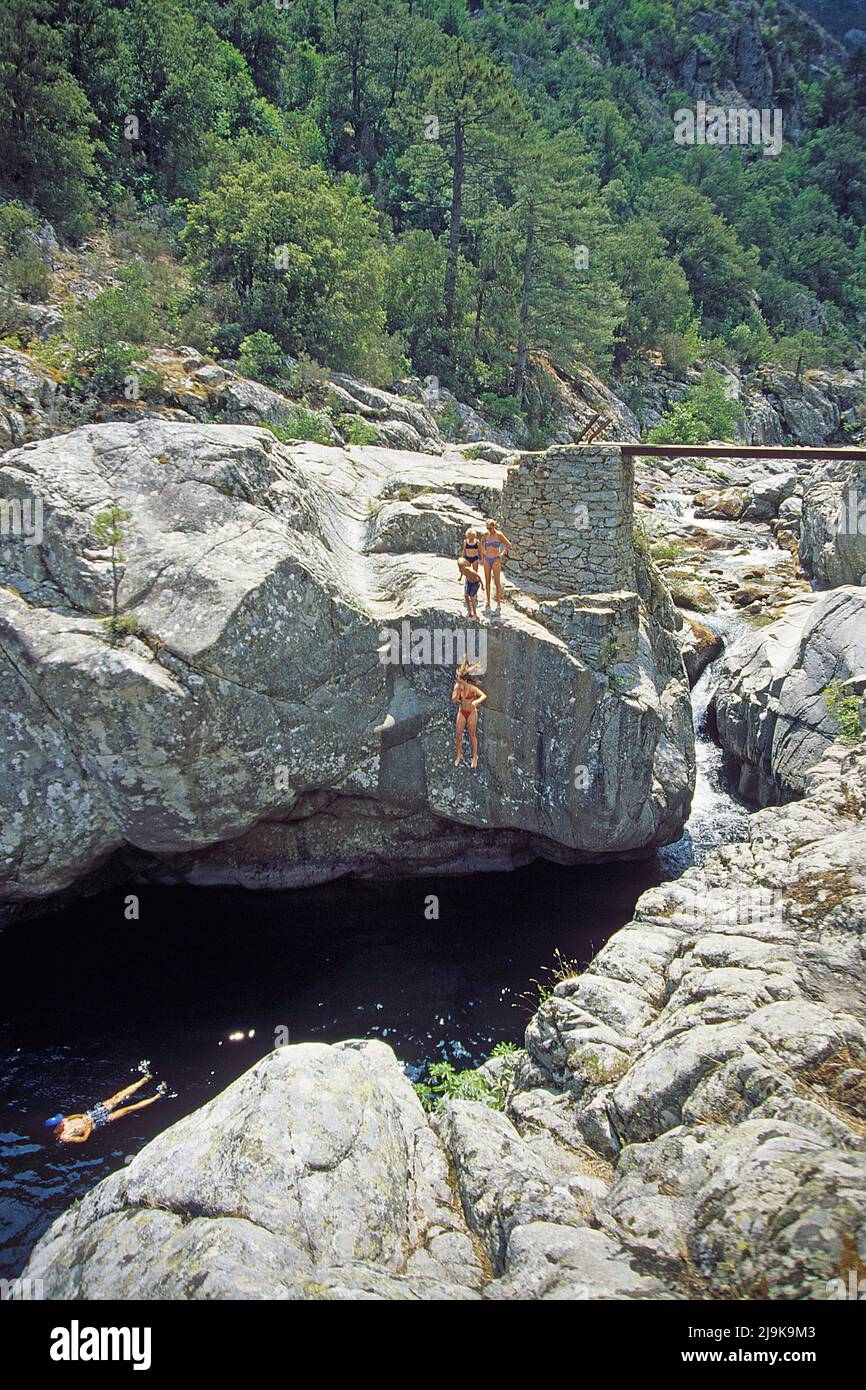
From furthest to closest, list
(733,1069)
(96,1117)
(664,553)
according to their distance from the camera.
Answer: (664,553) → (96,1117) → (733,1069)

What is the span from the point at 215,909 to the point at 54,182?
2584 cm

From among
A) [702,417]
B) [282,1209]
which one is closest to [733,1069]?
[282,1209]

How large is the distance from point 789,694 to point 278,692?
11.1 meters

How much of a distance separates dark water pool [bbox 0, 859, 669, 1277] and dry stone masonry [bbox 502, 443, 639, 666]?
5.25m

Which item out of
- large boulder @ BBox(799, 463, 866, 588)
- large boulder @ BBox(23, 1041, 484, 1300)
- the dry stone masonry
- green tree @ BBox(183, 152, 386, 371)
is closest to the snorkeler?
the dry stone masonry

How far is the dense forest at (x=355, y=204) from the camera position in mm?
26188

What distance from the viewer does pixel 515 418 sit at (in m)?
37.1

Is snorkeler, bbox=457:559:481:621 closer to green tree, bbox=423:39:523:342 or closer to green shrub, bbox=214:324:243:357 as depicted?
green shrub, bbox=214:324:243:357

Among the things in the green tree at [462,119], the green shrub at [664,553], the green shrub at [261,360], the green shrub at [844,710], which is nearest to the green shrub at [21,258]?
the green shrub at [261,360]

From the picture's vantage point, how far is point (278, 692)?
1319cm

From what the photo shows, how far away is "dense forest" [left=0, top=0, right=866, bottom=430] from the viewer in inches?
1031

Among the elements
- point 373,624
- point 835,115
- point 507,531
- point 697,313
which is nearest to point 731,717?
point 507,531

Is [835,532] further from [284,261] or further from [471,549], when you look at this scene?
[284,261]

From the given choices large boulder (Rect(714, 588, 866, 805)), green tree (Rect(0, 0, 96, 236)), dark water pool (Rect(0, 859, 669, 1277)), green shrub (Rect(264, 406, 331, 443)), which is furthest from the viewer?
green tree (Rect(0, 0, 96, 236))
